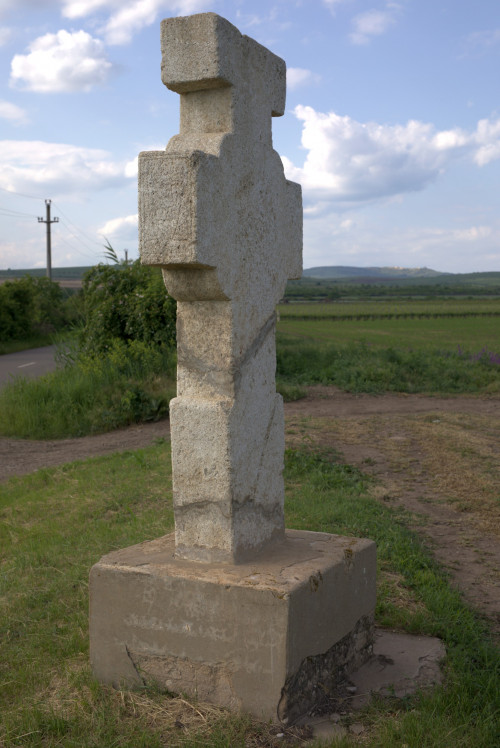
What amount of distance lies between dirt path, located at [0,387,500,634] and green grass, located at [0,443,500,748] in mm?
314

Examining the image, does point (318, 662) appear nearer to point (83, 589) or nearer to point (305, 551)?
point (305, 551)

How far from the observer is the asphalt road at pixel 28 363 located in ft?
58.7

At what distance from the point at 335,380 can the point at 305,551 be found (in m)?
10.3

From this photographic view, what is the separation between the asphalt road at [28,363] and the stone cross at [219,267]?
538 inches

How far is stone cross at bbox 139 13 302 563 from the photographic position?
10.3 ft

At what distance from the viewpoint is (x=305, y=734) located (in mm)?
3053

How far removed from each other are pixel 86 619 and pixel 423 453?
5.26 meters

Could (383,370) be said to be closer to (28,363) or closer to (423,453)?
(423,453)

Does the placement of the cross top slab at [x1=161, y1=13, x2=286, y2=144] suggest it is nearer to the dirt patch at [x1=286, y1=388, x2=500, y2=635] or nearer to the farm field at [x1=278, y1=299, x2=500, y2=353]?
the dirt patch at [x1=286, y1=388, x2=500, y2=635]

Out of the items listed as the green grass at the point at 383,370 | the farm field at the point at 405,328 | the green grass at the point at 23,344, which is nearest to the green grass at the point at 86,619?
the green grass at the point at 383,370

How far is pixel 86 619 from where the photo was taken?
4.24 metres

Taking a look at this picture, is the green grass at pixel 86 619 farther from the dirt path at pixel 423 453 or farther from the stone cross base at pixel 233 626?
the dirt path at pixel 423 453

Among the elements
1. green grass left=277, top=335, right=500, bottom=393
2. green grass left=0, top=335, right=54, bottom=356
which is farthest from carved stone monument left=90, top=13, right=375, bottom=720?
green grass left=0, top=335, right=54, bottom=356

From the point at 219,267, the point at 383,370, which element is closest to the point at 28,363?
the point at 383,370
